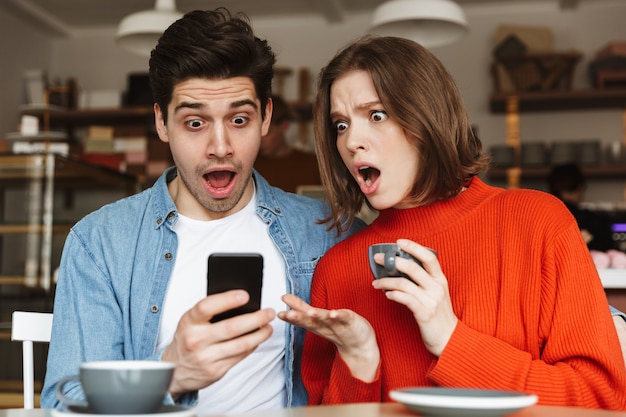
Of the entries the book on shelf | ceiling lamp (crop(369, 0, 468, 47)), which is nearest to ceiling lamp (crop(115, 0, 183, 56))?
ceiling lamp (crop(369, 0, 468, 47))

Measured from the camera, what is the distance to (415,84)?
1550 millimetres

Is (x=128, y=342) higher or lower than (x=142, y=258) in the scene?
lower

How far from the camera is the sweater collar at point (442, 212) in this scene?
160 cm

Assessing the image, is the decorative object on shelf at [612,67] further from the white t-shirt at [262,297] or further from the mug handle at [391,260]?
the mug handle at [391,260]

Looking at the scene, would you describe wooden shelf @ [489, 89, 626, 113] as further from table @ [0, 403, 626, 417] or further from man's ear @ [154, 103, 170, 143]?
table @ [0, 403, 626, 417]

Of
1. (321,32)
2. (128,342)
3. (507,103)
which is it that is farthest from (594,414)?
(321,32)

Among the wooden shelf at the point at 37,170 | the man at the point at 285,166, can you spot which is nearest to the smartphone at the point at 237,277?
the wooden shelf at the point at 37,170

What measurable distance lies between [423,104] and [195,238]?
59cm

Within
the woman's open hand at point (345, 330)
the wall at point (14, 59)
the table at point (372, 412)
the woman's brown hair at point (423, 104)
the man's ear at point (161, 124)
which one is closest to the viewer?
the table at point (372, 412)

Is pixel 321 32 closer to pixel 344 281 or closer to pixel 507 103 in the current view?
pixel 507 103

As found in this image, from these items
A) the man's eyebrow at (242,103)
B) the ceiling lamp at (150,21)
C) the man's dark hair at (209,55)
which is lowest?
the man's eyebrow at (242,103)

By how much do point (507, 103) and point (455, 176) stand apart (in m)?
4.24

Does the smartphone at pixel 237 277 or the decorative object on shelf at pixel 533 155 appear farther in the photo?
the decorative object on shelf at pixel 533 155

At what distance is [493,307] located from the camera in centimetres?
146
